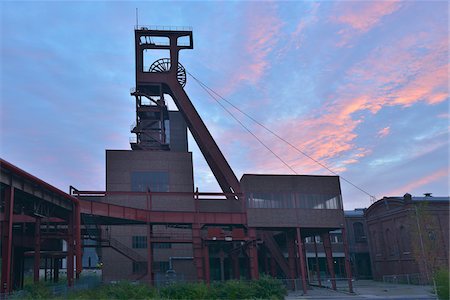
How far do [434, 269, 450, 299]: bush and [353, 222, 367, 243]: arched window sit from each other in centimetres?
4120

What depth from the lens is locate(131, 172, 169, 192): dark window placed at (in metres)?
54.0

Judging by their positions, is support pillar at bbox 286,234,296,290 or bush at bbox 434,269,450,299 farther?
support pillar at bbox 286,234,296,290

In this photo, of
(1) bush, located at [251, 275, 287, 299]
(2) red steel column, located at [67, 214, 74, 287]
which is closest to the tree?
(1) bush, located at [251, 275, 287, 299]

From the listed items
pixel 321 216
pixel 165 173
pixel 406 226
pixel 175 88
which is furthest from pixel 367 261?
pixel 175 88

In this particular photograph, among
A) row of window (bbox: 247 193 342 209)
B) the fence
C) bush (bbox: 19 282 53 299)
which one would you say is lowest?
the fence

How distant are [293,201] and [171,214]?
39.1 ft

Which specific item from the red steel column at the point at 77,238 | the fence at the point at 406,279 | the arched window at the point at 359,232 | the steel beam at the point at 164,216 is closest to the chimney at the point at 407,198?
the fence at the point at 406,279

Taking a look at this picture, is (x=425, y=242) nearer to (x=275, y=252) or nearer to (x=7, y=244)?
(x=275, y=252)

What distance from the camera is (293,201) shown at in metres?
42.7

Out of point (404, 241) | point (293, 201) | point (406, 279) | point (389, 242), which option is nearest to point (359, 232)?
point (389, 242)

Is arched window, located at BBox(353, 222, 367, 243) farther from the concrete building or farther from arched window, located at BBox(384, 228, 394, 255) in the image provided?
arched window, located at BBox(384, 228, 394, 255)

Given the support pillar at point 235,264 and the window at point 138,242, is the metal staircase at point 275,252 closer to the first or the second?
the support pillar at point 235,264

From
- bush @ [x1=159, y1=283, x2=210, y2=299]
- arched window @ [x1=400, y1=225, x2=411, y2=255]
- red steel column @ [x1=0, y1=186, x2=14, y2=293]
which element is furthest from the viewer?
arched window @ [x1=400, y1=225, x2=411, y2=255]

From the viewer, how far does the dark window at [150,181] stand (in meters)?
54.0
